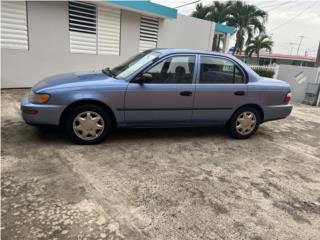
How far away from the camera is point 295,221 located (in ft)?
9.00

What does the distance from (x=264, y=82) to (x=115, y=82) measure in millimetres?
2850

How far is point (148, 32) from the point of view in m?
11.1

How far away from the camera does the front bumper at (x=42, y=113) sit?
12.5 feet

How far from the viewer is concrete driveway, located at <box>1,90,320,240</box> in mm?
2445

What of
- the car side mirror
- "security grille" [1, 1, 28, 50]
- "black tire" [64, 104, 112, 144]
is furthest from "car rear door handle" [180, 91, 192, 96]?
"security grille" [1, 1, 28, 50]

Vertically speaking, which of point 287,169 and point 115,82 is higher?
point 115,82

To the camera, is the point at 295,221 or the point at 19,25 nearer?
the point at 295,221

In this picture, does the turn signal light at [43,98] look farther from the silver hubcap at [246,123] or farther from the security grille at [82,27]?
the security grille at [82,27]

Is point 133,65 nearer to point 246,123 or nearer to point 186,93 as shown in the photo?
point 186,93

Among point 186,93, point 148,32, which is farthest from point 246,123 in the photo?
point 148,32

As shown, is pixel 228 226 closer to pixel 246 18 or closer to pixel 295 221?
pixel 295 221

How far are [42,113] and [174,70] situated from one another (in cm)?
218

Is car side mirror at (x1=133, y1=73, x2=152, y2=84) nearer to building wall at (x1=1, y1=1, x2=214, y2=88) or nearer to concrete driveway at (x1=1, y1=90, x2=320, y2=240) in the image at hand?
concrete driveway at (x1=1, y1=90, x2=320, y2=240)

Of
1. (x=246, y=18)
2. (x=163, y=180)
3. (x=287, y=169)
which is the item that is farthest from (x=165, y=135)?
(x=246, y=18)
